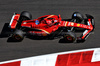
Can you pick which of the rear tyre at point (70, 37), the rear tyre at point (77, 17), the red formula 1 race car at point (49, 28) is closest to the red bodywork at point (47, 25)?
the red formula 1 race car at point (49, 28)

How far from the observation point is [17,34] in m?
11.3

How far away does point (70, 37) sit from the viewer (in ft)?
37.4

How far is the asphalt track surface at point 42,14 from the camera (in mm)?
11336

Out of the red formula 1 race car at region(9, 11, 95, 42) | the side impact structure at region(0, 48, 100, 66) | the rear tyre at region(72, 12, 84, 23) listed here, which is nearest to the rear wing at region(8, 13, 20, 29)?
the red formula 1 race car at region(9, 11, 95, 42)

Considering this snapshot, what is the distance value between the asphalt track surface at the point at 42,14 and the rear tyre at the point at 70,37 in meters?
0.33

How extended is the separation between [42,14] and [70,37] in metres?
4.07

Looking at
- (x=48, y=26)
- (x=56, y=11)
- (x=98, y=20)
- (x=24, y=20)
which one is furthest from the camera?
(x=56, y=11)

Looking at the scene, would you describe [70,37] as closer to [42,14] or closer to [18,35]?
[18,35]

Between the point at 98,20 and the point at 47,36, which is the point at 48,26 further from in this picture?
the point at 98,20

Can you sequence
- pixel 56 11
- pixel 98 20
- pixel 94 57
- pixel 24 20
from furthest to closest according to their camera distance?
pixel 56 11 < pixel 98 20 < pixel 24 20 < pixel 94 57

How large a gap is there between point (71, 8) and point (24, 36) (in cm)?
509

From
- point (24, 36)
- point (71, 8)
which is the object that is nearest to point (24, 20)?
point (24, 36)

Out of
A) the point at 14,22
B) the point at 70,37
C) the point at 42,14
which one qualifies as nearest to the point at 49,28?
the point at 70,37

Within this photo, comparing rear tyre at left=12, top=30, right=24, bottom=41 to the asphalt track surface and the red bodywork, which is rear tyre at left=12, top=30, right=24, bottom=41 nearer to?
the asphalt track surface
